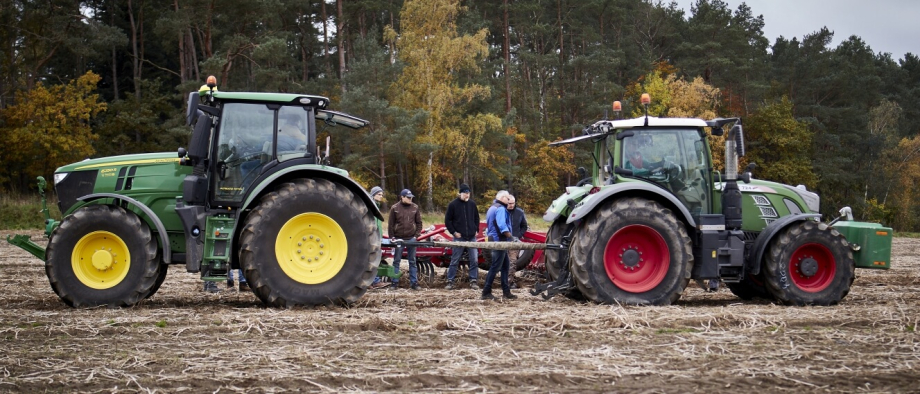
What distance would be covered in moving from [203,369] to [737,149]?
6.29 meters

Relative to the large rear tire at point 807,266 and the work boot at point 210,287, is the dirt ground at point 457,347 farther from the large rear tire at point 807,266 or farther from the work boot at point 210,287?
the work boot at point 210,287

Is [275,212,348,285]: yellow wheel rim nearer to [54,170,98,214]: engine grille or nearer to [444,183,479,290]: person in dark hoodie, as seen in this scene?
[54,170,98,214]: engine grille

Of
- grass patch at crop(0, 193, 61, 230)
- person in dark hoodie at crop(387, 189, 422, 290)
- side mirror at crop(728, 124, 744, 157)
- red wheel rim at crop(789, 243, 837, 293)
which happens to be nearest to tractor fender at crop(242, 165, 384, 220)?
person in dark hoodie at crop(387, 189, 422, 290)

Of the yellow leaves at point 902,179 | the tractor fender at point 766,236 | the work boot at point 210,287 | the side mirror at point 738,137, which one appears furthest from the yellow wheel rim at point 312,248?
the yellow leaves at point 902,179

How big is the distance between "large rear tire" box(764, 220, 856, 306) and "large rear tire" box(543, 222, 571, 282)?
2488 millimetres

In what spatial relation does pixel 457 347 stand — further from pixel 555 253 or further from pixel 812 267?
pixel 812 267

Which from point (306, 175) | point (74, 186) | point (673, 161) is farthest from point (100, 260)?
point (673, 161)

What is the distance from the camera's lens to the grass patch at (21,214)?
25.0m

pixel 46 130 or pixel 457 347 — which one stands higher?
pixel 46 130

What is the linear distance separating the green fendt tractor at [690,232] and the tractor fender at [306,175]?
247 centimetres

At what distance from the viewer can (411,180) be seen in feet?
137

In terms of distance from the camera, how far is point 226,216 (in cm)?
840

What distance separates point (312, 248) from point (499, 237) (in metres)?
2.76

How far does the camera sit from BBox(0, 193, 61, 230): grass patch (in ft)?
82.0
